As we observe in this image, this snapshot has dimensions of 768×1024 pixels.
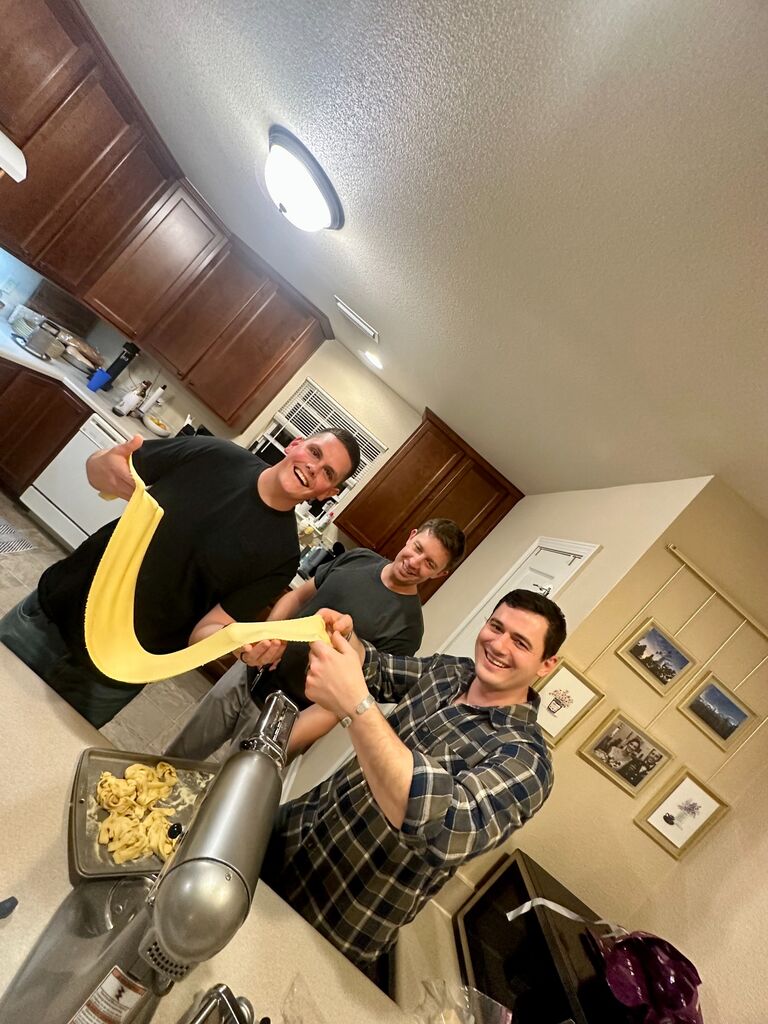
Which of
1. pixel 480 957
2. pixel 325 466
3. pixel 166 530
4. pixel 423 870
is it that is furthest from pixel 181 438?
pixel 480 957

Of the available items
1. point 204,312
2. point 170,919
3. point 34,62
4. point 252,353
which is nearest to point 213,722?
point 170,919

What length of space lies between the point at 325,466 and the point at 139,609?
585mm

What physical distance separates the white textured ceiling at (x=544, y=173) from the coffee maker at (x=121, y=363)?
146cm

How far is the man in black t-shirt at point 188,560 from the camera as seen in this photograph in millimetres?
1207

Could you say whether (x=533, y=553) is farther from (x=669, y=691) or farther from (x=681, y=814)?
(x=681, y=814)

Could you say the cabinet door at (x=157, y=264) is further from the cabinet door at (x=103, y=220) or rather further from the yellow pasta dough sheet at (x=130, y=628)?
the yellow pasta dough sheet at (x=130, y=628)

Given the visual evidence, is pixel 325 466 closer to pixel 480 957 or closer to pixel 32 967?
pixel 32 967

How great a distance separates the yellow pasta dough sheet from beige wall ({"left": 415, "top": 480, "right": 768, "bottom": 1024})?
1.48 metres

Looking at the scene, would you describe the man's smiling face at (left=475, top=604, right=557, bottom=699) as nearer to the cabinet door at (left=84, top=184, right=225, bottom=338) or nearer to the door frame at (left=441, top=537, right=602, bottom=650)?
the door frame at (left=441, top=537, right=602, bottom=650)

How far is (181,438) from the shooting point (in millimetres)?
1394

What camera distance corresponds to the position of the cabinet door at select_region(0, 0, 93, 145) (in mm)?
2082

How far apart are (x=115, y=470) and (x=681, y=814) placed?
7.25 ft

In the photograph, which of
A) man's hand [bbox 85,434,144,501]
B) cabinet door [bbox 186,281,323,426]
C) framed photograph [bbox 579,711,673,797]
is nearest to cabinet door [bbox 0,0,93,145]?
cabinet door [bbox 186,281,323,426]

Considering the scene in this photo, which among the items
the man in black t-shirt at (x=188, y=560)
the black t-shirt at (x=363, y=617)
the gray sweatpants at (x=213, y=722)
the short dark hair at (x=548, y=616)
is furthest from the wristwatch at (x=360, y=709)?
the gray sweatpants at (x=213, y=722)
